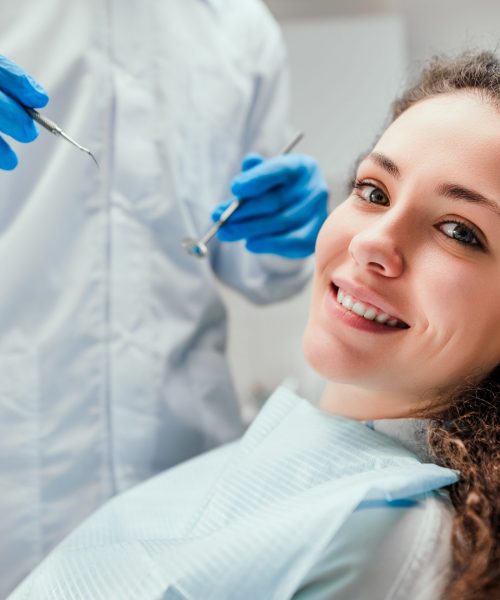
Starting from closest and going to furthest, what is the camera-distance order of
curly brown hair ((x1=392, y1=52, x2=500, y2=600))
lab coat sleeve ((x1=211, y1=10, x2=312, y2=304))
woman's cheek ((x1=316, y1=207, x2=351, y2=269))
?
curly brown hair ((x1=392, y1=52, x2=500, y2=600))
woman's cheek ((x1=316, y1=207, x2=351, y2=269))
lab coat sleeve ((x1=211, y1=10, x2=312, y2=304))

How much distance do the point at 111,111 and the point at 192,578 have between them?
0.81 m

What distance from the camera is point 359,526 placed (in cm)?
79

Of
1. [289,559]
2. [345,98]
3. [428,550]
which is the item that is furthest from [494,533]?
[345,98]

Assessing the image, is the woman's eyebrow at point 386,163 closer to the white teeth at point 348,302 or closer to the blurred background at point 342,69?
the white teeth at point 348,302

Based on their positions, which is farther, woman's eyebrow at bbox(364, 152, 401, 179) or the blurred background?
the blurred background

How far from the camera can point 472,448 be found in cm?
87

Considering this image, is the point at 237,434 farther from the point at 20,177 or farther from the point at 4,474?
the point at 20,177

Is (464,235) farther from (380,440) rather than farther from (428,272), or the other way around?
(380,440)

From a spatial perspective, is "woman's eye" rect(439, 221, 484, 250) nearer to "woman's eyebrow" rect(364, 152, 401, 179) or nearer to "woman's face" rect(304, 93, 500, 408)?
"woman's face" rect(304, 93, 500, 408)

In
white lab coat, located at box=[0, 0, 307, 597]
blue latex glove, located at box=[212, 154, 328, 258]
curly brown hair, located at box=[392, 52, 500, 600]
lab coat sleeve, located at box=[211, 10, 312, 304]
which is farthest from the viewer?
lab coat sleeve, located at box=[211, 10, 312, 304]

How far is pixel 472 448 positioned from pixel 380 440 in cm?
14

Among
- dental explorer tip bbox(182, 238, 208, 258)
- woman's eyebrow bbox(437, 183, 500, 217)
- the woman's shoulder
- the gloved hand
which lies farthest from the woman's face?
the gloved hand

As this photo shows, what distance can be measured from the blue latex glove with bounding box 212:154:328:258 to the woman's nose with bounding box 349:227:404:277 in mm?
377

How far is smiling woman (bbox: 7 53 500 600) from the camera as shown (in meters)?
0.78
